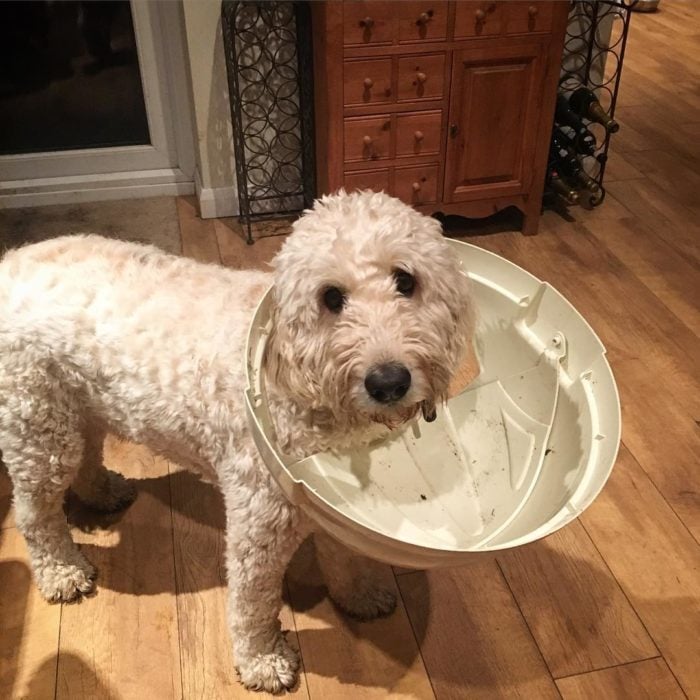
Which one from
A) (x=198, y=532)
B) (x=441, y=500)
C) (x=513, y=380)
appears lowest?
(x=198, y=532)

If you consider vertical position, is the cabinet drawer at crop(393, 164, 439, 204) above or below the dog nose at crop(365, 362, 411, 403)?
below

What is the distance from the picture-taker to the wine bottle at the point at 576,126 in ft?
9.46

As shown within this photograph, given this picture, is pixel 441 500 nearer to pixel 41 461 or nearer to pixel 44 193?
pixel 41 461

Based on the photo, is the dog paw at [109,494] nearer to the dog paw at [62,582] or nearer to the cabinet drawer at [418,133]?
the dog paw at [62,582]

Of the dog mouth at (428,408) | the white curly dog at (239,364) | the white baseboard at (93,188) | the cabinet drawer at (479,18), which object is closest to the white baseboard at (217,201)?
the white baseboard at (93,188)

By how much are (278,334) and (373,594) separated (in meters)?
0.72

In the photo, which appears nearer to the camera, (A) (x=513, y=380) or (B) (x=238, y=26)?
(A) (x=513, y=380)

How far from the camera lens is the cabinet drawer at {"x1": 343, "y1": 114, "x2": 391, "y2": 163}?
8.12ft

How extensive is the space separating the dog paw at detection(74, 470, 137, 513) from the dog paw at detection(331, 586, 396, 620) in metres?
0.58

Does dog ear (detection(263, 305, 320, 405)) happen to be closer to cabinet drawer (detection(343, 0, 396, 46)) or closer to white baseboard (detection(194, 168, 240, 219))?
cabinet drawer (detection(343, 0, 396, 46))

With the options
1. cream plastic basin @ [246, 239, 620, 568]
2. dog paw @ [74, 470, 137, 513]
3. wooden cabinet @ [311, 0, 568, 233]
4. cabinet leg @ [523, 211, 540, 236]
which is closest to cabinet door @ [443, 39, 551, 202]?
wooden cabinet @ [311, 0, 568, 233]

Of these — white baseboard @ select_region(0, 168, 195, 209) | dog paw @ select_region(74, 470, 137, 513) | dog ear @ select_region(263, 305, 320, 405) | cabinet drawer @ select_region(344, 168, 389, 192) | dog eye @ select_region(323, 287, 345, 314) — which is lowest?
dog paw @ select_region(74, 470, 137, 513)

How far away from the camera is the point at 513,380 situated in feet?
4.52

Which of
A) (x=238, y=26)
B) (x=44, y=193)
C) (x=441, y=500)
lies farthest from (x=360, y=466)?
(x=44, y=193)
